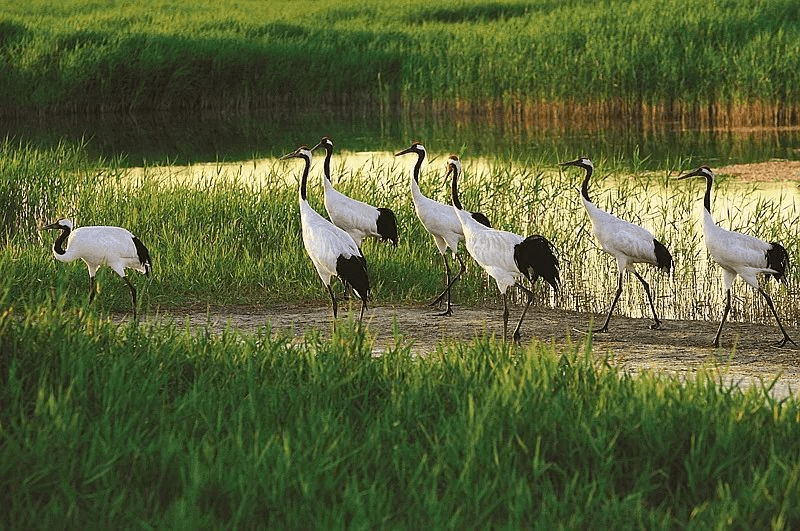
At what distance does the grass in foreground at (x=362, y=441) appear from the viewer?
14.8 feet

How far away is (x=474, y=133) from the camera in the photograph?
21.8 metres

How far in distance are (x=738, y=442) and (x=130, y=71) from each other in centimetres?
2185

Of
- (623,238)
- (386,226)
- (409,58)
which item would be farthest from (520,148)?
(623,238)

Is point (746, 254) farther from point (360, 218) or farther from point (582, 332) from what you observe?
point (360, 218)

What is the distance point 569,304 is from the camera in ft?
34.3

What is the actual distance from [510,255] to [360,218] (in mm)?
2273

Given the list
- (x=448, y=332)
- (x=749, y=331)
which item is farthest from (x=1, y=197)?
(x=749, y=331)

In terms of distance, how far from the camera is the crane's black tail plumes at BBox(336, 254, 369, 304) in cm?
840

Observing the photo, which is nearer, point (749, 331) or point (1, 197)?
point (749, 331)

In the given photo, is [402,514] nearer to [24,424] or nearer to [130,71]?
[24,424]

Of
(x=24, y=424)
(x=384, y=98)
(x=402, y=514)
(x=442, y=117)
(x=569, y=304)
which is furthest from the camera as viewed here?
(x=384, y=98)

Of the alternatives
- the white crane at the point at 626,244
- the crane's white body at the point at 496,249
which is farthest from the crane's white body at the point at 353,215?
the white crane at the point at 626,244

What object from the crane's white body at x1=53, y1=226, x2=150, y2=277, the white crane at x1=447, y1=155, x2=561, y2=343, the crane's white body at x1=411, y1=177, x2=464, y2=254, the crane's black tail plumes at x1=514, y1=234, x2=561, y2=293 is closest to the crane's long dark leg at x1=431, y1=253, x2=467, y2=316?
the crane's white body at x1=411, y1=177, x2=464, y2=254

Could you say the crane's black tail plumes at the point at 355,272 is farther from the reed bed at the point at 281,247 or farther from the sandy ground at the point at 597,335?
the reed bed at the point at 281,247
